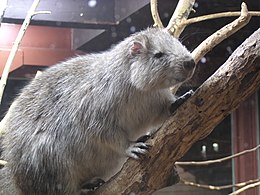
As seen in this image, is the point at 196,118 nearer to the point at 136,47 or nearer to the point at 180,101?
the point at 180,101

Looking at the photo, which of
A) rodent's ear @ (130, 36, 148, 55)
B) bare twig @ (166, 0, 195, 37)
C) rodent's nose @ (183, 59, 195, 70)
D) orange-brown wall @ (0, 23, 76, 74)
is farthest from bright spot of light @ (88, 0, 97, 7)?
rodent's nose @ (183, 59, 195, 70)

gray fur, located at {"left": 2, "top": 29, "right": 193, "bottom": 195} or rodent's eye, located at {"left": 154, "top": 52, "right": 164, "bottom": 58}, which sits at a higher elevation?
rodent's eye, located at {"left": 154, "top": 52, "right": 164, "bottom": 58}

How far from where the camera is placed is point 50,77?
146cm

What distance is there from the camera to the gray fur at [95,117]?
4.25ft

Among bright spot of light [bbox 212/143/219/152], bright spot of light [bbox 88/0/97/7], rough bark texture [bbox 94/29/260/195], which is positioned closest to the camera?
rough bark texture [bbox 94/29/260/195]

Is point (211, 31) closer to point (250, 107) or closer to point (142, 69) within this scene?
point (250, 107)

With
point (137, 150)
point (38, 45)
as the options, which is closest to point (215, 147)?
point (38, 45)

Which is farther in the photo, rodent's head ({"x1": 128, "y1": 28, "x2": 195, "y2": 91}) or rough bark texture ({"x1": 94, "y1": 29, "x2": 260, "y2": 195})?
rodent's head ({"x1": 128, "y1": 28, "x2": 195, "y2": 91})

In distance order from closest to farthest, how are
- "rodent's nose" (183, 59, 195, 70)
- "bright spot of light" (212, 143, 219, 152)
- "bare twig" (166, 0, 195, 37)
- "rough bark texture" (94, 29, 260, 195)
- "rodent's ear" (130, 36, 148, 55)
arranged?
"rough bark texture" (94, 29, 260, 195)
"rodent's nose" (183, 59, 195, 70)
"rodent's ear" (130, 36, 148, 55)
"bare twig" (166, 0, 195, 37)
"bright spot of light" (212, 143, 219, 152)

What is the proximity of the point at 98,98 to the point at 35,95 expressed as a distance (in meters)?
0.21

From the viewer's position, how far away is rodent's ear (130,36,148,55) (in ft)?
4.33

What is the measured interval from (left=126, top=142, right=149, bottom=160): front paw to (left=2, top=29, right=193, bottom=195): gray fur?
41mm

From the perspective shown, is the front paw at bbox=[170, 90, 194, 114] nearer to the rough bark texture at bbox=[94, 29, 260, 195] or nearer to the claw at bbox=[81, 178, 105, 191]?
the rough bark texture at bbox=[94, 29, 260, 195]

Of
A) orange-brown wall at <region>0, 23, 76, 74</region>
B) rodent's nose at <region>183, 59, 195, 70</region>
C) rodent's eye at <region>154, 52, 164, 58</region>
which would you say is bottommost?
rodent's nose at <region>183, 59, 195, 70</region>
